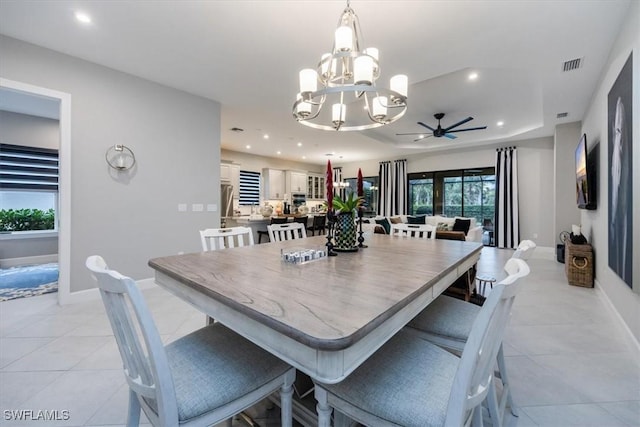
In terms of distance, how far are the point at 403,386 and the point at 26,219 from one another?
24.1 feet

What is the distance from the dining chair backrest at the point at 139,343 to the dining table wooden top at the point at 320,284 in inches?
9.0

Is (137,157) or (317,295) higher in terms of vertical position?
(137,157)

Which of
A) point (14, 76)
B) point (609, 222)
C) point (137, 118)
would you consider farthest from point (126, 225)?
point (609, 222)

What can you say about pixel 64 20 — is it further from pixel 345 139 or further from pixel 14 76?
pixel 345 139

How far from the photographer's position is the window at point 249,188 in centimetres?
812

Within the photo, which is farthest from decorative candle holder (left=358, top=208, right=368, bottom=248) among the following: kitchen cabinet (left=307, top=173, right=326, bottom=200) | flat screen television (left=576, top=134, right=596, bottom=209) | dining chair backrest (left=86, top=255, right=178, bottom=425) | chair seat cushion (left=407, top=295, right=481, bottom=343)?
kitchen cabinet (left=307, top=173, right=326, bottom=200)

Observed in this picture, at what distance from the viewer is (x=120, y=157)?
3.28 m

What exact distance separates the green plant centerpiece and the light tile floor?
1.00 metres

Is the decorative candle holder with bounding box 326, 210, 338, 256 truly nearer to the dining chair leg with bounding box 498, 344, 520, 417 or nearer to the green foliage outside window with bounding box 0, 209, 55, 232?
the dining chair leg with bounding box 498, 344, 520, 417

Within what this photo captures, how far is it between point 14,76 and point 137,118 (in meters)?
1.04

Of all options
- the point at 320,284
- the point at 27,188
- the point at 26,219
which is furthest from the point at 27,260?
the point at 320,284


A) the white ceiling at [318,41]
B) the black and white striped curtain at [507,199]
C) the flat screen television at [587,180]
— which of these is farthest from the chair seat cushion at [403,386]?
the black and white striped curtain at [507,199]

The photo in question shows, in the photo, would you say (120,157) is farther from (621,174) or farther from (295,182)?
(295,182)

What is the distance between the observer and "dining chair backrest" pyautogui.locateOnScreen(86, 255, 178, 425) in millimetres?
756
